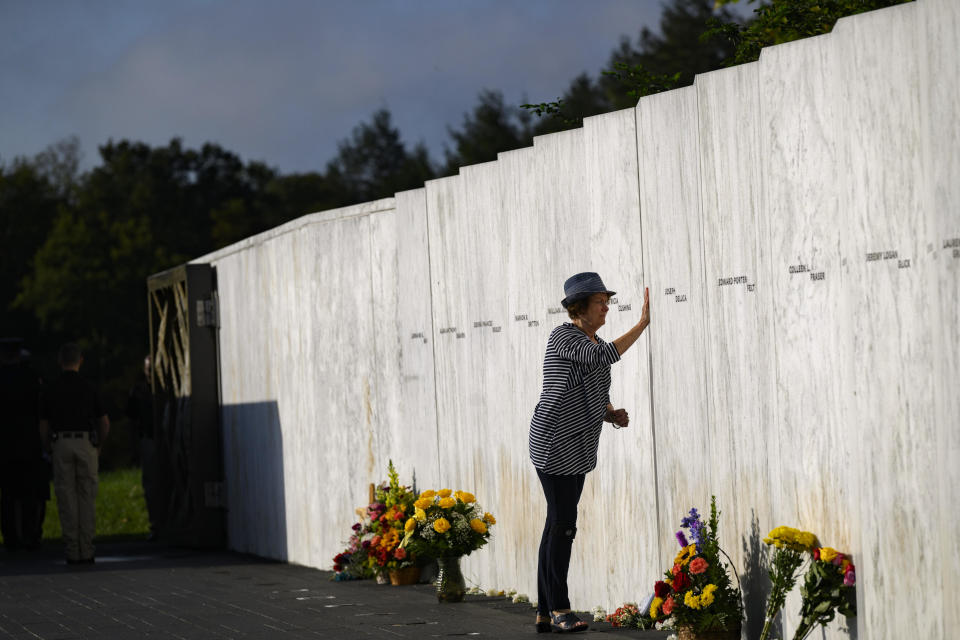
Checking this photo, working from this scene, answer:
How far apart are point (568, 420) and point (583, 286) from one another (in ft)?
2.46

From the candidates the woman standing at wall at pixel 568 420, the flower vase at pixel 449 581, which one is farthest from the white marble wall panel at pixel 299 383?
the woman standing at wall at pixel 568 420

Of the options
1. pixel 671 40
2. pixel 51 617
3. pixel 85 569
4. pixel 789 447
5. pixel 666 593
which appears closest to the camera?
pixel 789 447

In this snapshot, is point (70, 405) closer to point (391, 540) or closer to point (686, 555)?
point (391, 540)

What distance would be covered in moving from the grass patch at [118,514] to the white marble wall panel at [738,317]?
36.2ft

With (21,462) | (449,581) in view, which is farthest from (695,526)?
(21,462)

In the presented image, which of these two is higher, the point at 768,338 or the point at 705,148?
the point at 705,148

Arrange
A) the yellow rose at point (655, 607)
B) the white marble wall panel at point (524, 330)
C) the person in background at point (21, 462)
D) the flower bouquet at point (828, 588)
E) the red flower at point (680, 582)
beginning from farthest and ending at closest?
the person in background at point (21, 462) < the white marble wall panel at point (524, 330) < the yellow rose at point (655, 607) < the red flower at point (680, 582) < the flower bouquet at point (828, 588)

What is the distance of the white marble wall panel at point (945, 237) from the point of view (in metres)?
6.01

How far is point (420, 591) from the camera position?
35.0 ft

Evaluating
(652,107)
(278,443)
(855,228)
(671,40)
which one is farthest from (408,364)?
(671,40)

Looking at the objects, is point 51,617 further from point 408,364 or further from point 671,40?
point 671,40

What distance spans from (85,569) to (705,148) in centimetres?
810

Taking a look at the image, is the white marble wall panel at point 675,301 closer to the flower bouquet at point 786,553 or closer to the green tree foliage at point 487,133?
the flower bouquet at point 786,553

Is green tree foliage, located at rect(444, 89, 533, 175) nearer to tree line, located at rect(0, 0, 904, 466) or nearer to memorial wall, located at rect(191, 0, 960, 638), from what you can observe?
tree line, located at rect(0, 0, 904, 466)
